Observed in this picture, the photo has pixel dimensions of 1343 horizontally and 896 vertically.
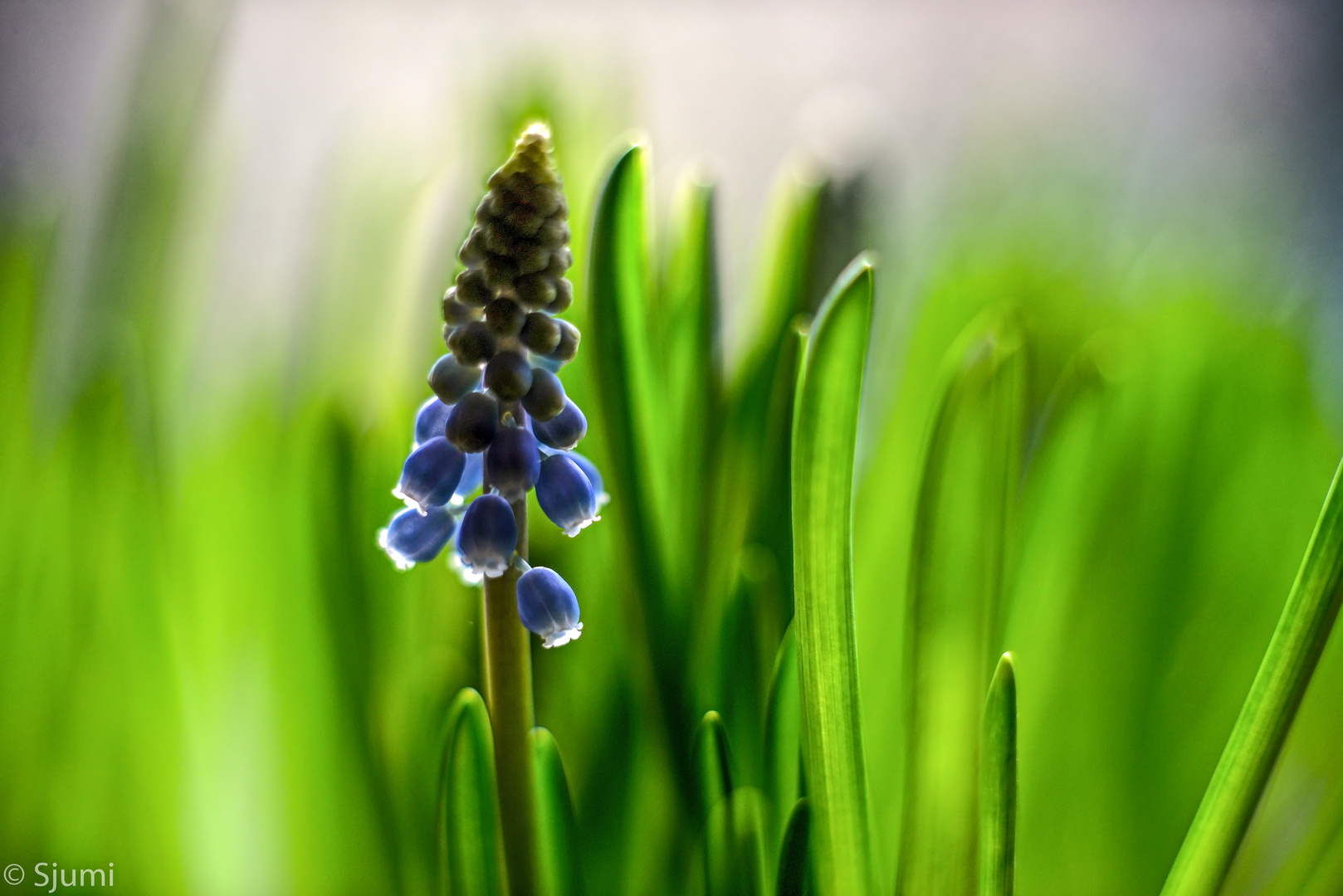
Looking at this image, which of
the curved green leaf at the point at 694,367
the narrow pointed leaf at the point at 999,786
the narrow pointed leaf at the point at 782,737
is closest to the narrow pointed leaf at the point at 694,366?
the curved green leaf at the point at 694,367

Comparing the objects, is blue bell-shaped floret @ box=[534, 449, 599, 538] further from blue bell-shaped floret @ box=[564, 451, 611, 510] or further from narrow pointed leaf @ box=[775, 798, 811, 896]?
narrow pointed leaf @ box=[775, 798, 811, 896]

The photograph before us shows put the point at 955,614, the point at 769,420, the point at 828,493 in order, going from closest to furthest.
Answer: the point at 828,493 → the point at 955,614 → the point at 769,420

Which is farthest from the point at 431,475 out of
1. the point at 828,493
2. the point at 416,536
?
the point at 828,493

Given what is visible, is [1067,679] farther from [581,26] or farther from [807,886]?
[581,26]

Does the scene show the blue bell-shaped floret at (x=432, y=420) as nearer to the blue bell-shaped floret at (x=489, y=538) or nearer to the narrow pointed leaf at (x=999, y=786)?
the blue bell-shaped floret at (x=489, y=538)

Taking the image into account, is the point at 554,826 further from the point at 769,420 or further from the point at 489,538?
the point at 769,420

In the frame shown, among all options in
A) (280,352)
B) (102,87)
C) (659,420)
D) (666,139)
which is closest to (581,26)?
(666,139)

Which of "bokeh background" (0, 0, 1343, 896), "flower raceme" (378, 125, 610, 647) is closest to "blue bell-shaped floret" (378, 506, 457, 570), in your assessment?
"flower raceme" (378, 125, 610, 647)
